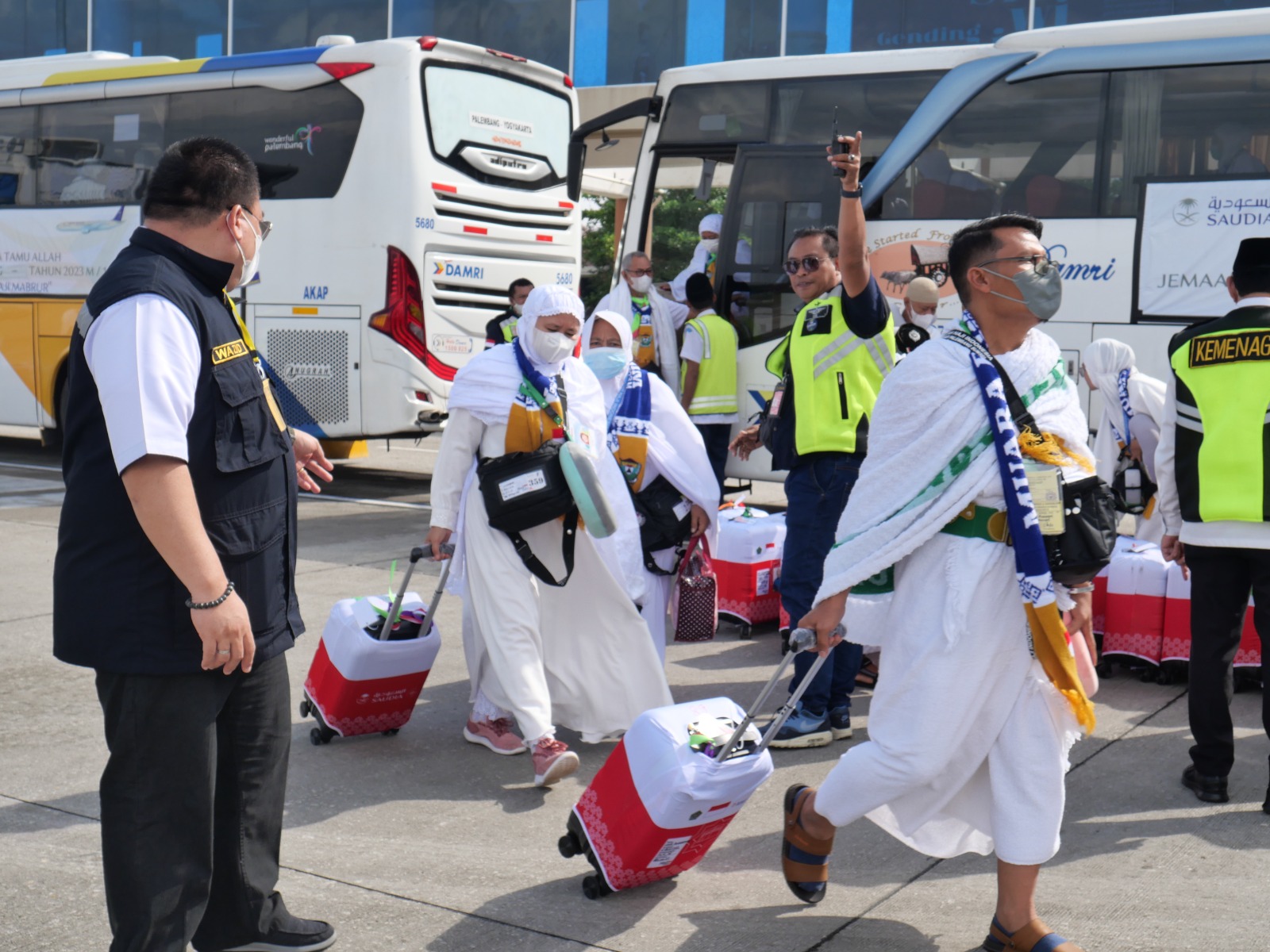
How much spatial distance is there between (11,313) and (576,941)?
496 inches

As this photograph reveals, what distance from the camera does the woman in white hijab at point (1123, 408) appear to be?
6332 mm

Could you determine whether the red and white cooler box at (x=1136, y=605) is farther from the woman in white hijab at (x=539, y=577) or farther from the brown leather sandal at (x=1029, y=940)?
the brown leather sandal at (x=1029, y=940)

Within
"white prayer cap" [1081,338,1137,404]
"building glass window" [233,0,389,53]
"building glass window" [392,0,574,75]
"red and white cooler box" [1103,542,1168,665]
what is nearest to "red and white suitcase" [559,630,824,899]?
"red and white cooler box" [1103,542,1168,665]

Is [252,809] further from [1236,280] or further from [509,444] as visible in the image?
[1236,280]

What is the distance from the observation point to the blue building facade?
1909 centimetres

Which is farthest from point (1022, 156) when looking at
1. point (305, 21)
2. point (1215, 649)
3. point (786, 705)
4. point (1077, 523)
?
point (305, 21)

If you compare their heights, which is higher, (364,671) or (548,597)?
(548,597)

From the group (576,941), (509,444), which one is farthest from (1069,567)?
(509,444)

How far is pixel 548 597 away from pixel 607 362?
0.98 m

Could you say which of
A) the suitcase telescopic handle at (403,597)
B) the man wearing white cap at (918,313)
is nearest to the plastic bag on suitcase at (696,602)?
the suitcase telescopic handle at (403,597)

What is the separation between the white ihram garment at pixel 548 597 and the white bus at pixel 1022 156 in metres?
5.06

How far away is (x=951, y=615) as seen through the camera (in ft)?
10.5

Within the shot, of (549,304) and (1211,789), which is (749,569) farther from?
(1211,789)

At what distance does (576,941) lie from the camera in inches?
133
